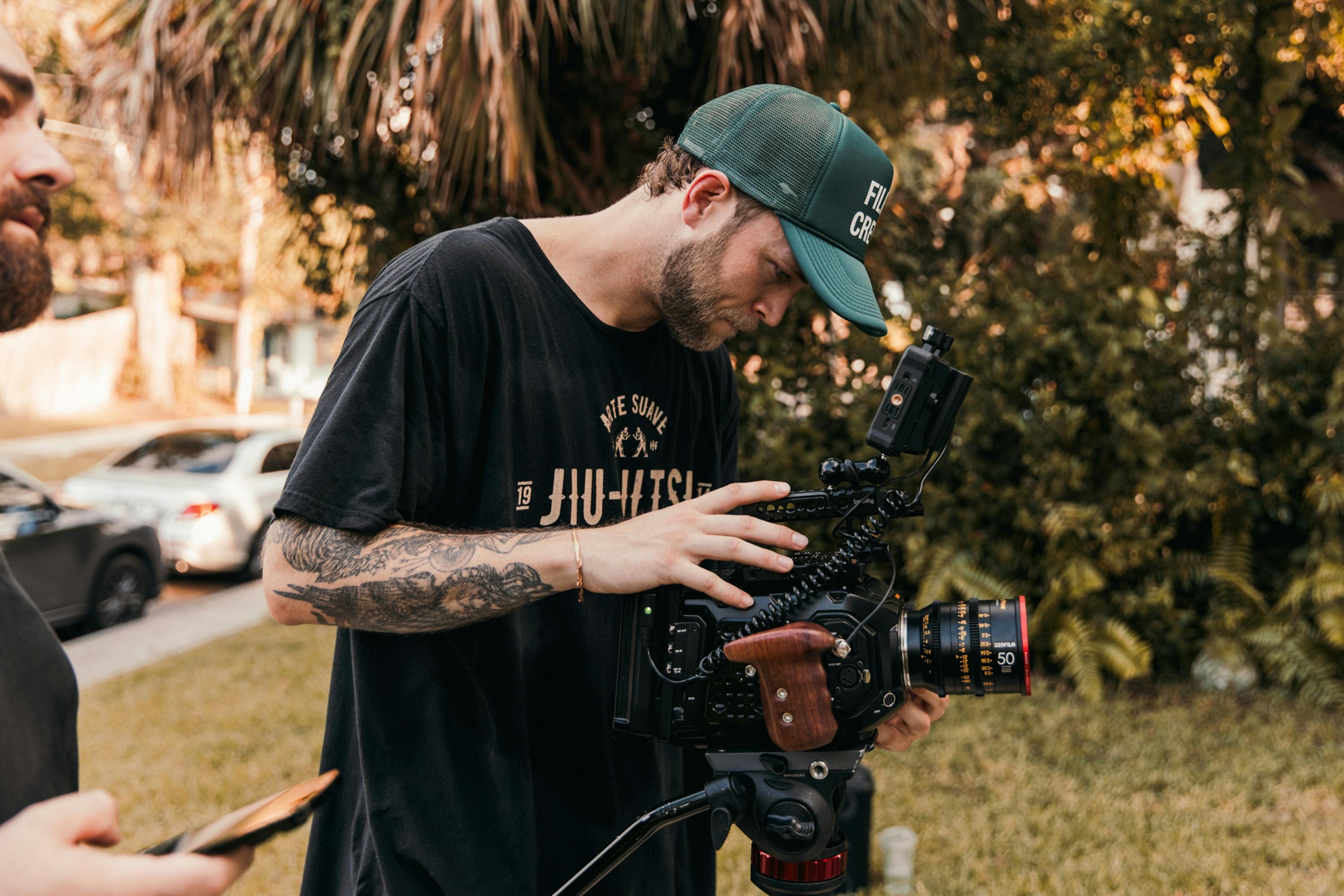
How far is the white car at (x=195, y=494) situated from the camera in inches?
334

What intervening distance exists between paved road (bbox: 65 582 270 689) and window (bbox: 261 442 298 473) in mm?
1137

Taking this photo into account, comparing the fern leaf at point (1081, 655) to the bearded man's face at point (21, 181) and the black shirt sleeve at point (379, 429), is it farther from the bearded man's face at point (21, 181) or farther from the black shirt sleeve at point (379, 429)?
the bearded man's face at point (21, 181)

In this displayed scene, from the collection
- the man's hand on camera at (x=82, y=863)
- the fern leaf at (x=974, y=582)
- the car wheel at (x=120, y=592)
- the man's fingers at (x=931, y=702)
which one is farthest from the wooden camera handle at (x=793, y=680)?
the car wheel at (x=120, y=592)

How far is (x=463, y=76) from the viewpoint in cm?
422

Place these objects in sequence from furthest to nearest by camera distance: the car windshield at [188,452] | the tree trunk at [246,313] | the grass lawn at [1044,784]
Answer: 1. the tree trunk at [246,313]
2. the car windshield at [188,452]
3. the grass lawn at [1044,784]

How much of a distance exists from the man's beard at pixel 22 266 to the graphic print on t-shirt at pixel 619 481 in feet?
2.18

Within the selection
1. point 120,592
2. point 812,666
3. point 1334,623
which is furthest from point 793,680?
point 120,592

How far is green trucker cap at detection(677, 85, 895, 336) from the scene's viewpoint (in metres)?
1.46

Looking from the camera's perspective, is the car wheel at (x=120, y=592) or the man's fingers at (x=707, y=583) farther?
the car wheel at (x=120, y=592)

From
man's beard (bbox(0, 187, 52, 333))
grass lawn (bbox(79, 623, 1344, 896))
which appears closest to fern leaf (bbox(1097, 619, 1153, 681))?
grass lawn (bbox(79, 623, 1344, 896))

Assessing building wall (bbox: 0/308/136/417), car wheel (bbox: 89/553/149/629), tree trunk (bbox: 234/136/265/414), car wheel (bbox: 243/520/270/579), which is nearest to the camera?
car wheel (bbox: 89/553/149/629)

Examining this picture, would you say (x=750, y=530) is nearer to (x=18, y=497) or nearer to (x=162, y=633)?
(x=18, y=497)

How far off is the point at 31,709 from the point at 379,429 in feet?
1.61

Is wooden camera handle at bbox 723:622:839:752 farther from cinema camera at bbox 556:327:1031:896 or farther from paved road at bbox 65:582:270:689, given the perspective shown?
paved road at bbox 65:582:270:689
